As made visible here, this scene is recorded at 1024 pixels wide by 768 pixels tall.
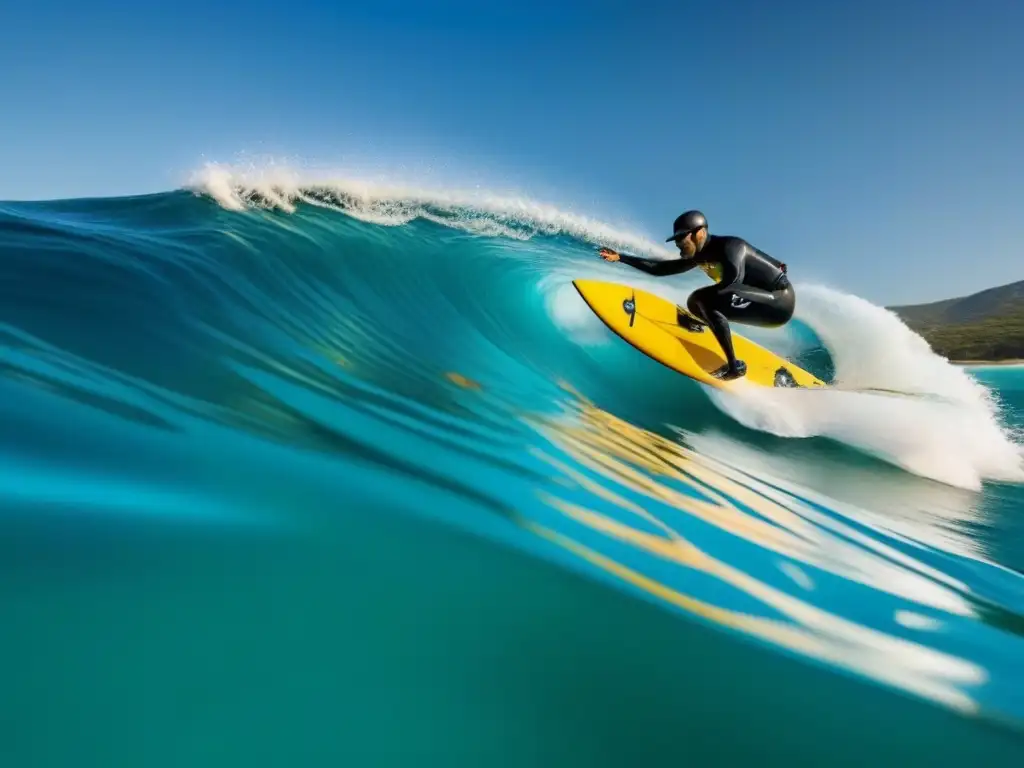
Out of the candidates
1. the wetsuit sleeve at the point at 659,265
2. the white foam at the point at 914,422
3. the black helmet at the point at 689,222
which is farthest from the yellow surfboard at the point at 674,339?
the black helmet at the point at 689,222

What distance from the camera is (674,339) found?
6.71m

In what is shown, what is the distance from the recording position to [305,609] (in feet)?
5.57

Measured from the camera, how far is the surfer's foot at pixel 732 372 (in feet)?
20.7

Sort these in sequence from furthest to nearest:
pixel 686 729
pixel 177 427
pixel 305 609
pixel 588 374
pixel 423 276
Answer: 1. pixel 423 276
2. pixel 588 374
3. pixel 177 427
4. pixel 305 609
5. pixel 686 729

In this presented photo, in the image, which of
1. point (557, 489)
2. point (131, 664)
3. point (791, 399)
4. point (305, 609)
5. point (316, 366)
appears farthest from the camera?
point (791, 399)

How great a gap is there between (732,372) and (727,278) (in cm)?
97

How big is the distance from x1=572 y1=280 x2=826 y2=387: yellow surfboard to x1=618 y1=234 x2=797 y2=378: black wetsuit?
0.96 feet

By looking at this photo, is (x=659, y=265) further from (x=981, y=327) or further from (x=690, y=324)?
(x=981, y=327)

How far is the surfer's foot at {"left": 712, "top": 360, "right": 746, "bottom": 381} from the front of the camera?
6.31 meters

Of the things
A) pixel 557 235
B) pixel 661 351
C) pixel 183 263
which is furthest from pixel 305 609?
pixel 557 235

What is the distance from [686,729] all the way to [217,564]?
4.33 feet

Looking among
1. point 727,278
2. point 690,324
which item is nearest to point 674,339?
point 690,324

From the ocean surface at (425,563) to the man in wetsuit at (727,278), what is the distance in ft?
4.68

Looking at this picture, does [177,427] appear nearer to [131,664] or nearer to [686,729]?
[131,664]
